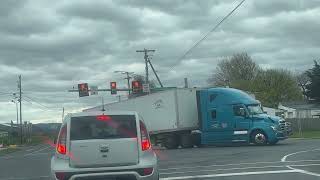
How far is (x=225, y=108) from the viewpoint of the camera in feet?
108

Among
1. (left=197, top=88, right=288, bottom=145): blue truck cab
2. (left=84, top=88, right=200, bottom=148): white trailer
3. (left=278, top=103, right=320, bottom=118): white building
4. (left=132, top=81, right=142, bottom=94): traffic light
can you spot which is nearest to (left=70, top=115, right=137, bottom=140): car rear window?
(left=197, top=88, right=288, bottom=145): blue truck cab

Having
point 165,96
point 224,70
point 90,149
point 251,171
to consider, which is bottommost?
point 251,171

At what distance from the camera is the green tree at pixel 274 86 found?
88.2 m

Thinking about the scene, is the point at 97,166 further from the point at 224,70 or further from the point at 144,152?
the point at 224,70

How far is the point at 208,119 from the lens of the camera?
109 ft

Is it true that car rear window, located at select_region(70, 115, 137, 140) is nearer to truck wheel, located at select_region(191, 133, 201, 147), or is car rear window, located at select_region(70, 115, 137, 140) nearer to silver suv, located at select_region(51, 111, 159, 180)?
silver suv, located at select_region(51, 111, 159, 180)

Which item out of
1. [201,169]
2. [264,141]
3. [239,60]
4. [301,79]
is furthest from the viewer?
[301,79]

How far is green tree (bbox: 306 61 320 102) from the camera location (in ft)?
277

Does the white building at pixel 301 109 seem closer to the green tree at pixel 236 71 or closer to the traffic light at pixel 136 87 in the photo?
the green tree at pixel 236 71

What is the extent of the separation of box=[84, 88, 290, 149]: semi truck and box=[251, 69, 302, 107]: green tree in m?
51.9

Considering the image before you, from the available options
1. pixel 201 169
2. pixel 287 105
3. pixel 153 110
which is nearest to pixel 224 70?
pixel 287 105

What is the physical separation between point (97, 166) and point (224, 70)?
8200cm

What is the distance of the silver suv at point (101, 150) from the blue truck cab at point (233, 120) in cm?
2186

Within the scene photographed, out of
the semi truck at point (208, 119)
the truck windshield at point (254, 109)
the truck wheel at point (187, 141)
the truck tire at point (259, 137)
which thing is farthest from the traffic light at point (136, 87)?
the truck tire at point (259, 137)
